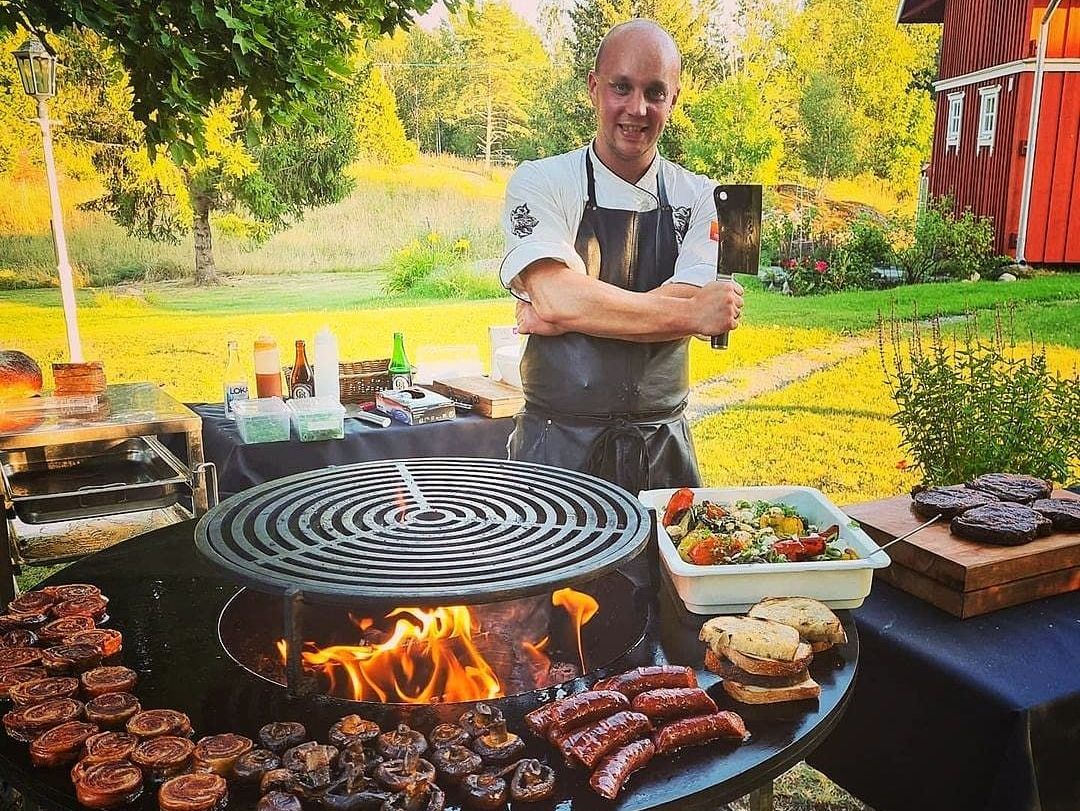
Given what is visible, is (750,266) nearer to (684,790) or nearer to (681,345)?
(681,345)

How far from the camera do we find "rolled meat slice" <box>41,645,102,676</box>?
4.55 ft

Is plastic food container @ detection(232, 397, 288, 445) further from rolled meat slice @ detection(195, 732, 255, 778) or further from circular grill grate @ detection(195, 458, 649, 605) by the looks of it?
rolled meat slice @ detection(195, 732, 255, 778)

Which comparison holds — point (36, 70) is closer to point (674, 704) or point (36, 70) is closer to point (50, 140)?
point (50, 140)

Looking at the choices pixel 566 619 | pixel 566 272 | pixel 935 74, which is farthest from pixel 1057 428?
pixel 935 74

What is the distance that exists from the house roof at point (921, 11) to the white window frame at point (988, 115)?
770 mm

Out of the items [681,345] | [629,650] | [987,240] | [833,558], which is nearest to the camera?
[629,650]

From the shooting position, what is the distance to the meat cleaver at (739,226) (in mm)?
1938

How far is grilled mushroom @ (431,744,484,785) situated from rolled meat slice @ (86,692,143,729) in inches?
19.1

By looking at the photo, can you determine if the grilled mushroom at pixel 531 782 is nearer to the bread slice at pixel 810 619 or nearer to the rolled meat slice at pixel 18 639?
the bread slice at pixel 810 619

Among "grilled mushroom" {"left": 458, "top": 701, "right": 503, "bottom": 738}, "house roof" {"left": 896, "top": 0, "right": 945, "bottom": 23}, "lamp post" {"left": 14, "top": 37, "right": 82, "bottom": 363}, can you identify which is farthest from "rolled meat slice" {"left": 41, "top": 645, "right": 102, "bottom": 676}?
"house roof" {"left": 896, "top": 0, "right": 945, "bottom": 23}

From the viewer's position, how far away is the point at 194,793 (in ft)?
3.50

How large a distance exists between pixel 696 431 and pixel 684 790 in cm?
597

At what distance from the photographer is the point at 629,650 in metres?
1.52

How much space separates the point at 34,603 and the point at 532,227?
180 centimetres
